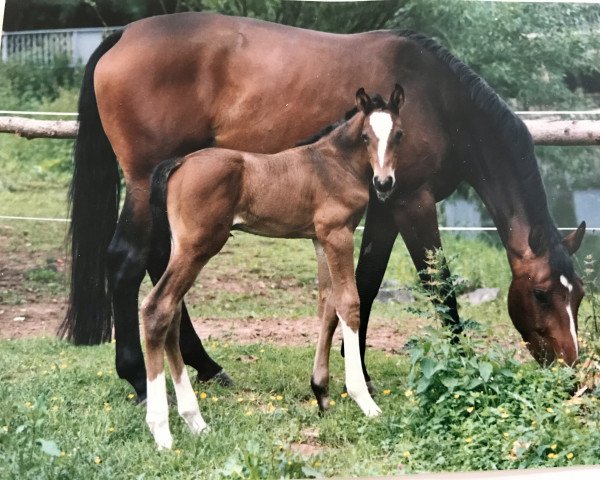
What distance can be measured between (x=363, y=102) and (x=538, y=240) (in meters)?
1.34

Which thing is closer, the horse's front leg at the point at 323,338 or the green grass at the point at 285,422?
the green grass at the point at 285,422

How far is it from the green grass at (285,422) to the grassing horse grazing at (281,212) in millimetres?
156

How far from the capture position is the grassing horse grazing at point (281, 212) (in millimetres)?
4004

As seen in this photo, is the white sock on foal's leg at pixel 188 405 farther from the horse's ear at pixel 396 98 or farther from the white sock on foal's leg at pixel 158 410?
the horse's ear at pixel 396 98

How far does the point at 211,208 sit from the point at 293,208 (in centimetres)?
47

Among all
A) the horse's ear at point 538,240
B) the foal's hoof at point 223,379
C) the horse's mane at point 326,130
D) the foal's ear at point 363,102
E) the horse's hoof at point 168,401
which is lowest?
the horse's hoof at point 168,401

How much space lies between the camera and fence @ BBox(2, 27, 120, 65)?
4.35 m

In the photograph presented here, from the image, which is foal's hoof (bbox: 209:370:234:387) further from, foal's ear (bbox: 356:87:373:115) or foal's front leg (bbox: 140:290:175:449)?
foal's ear (bbox: 356:87:373:115)

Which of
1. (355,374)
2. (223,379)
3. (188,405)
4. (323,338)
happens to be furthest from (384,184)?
(188,405)

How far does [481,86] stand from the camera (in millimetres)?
4605

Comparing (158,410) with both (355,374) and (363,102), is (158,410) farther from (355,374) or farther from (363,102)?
(363,102)

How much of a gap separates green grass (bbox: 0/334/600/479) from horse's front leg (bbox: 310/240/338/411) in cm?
9

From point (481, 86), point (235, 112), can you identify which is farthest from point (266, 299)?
point (481, 86)

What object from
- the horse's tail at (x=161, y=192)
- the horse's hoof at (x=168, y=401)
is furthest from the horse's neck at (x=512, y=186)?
the horse's hoof at (x=168, y=401)
